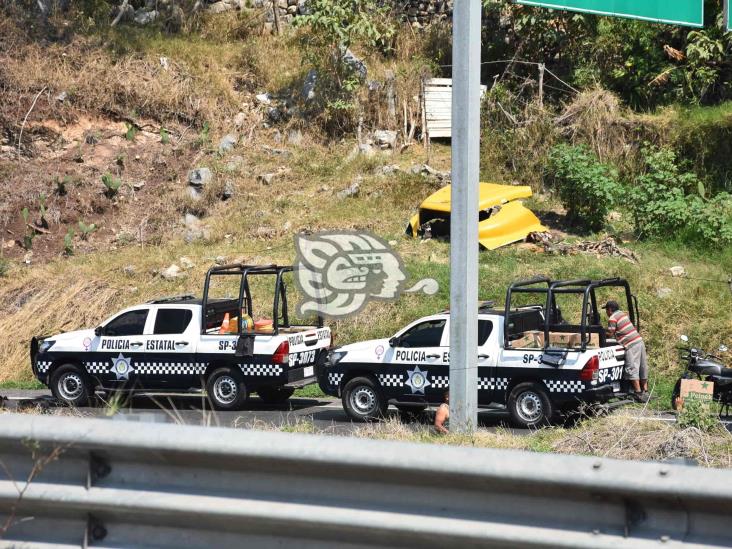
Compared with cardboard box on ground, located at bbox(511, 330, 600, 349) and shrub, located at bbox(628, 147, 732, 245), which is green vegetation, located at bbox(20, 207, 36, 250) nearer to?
shrub, located at bbox(628, 147, 732, 245)

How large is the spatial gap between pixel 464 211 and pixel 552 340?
12.7ft

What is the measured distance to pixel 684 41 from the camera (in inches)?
1065

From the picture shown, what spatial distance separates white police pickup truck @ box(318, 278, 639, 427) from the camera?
13734 mm

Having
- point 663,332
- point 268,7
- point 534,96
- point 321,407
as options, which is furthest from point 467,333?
point 268,7

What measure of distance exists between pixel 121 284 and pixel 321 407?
7340 mm

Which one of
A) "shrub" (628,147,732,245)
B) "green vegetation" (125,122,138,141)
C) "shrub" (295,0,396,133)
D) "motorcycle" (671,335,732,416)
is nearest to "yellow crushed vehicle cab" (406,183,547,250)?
"shrub" (628,147,732,245)

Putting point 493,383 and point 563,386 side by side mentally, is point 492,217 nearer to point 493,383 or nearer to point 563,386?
point 493,383

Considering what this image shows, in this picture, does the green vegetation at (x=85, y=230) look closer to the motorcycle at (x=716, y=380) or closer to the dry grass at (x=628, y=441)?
the motorcycle at (x=716, y=380)

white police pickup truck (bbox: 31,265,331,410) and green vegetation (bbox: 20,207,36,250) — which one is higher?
green vegetation (bbox: 20,207,36,250)

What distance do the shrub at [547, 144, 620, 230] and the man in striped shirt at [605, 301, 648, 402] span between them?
7.97m

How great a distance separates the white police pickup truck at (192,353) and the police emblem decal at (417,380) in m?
1.53

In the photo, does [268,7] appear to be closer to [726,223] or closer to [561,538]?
[726,223]

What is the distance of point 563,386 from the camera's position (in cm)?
1375

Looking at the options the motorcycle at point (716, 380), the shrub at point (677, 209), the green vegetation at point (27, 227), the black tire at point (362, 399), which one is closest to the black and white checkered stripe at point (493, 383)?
the black tire at point (362, 399)
